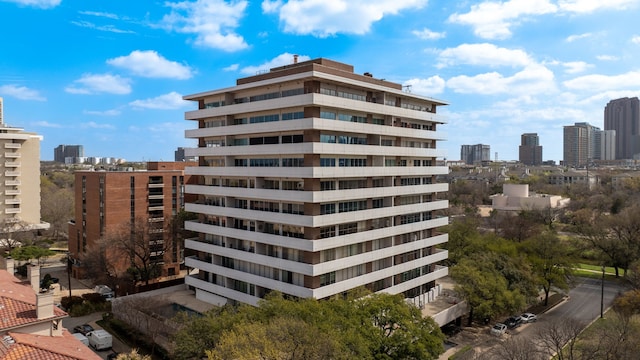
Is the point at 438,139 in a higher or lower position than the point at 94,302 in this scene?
higher

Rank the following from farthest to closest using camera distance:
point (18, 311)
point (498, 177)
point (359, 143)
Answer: point (498, 177) < point (359, 143) < point (18, 311)

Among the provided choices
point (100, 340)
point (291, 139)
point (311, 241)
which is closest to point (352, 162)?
point (291, 139)

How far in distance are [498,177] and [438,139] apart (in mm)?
135024

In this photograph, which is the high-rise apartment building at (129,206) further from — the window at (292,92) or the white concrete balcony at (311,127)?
the window at (292,92)

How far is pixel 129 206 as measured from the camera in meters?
63.1

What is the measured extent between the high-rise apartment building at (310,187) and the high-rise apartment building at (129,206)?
18.6 metres

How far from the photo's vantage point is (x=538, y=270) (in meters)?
50.0

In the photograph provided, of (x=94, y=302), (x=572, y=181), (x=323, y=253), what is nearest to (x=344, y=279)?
(x=323, y=253)

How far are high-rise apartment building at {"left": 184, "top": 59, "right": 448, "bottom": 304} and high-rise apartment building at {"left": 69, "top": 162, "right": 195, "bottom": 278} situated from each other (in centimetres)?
1857

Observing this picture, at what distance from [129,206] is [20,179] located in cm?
4652

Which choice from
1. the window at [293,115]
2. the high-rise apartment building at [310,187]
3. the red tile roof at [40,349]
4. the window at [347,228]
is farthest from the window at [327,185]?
the red tile roof at [40,349]

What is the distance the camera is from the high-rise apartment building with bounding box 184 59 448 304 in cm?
3628

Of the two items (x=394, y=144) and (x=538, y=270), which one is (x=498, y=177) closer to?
(x=538, y=270)

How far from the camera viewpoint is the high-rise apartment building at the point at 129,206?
201 feet
